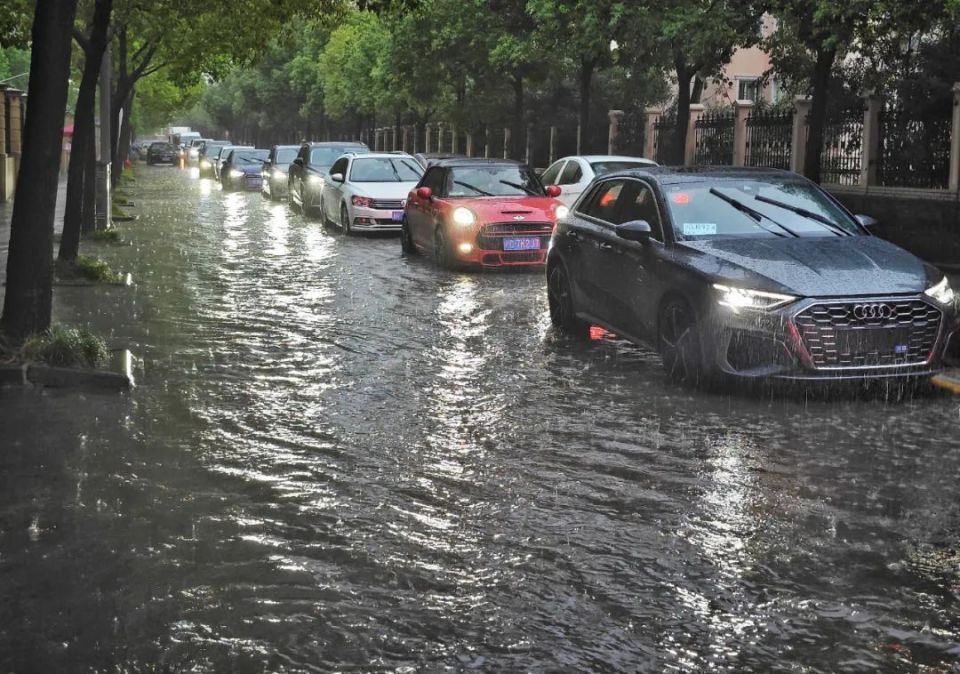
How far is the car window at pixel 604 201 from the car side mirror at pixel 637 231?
97cm

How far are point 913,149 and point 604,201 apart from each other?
1244cm

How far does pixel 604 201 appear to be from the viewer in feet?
40.2

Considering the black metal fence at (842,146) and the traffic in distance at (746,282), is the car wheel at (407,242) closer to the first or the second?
the black metal fence at (842,146)

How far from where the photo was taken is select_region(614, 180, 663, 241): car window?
1097cm

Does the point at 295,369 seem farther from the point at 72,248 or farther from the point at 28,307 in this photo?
the point at 72,248

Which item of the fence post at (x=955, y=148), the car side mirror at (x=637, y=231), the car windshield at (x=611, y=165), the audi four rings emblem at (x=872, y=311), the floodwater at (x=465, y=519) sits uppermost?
the fence post at (x=955, y=148)

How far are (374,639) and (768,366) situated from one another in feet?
17.0

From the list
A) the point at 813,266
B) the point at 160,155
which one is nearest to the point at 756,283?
the point at 813,266

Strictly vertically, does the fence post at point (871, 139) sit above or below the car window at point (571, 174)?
above

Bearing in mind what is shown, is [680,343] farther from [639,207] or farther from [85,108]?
[85,108]

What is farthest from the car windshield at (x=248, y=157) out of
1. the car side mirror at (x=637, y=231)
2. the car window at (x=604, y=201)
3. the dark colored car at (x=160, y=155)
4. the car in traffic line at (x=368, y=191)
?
the dark colored car at (x=160, y=155)

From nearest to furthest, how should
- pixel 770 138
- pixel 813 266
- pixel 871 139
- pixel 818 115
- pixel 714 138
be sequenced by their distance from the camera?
pixel 813 266
pixel 818 115
pixel 871 139
pixel 770 138
pixel 714 138

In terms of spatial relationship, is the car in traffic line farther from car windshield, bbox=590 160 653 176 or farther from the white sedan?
car windshield, bbox=590 160 653 176

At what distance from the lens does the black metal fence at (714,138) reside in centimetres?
2952
